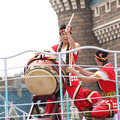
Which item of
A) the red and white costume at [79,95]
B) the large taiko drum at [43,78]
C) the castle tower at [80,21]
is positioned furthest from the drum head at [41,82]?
the castle tower at [80,21]

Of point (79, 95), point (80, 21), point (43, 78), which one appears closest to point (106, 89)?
point (79, 95)

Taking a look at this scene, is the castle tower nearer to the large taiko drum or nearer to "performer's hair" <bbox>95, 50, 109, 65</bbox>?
"performer's hair" <bbox>95, 50, 109, 65</bbox>

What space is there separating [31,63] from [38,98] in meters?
0.37

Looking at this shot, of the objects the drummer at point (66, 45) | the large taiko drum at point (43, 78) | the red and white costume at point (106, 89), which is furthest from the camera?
the drummer at point (66, 45)

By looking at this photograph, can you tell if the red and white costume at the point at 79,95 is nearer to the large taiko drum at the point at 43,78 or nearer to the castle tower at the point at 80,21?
the large taiko drum at the point at 43,78

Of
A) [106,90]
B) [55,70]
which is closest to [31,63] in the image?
[55,70]

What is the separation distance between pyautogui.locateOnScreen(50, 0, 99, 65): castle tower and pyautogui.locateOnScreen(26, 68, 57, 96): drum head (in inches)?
454

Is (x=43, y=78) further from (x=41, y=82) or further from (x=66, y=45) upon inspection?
(x=66, y=45)

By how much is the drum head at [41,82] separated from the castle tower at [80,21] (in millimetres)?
11541

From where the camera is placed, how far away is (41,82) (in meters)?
4.25

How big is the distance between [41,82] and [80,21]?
471 inches

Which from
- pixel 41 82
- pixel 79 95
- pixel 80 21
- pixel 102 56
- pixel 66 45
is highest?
pixel 80 21

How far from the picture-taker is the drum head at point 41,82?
4.25 meters

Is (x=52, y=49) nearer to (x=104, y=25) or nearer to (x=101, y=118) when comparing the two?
(x=101, y=118)
